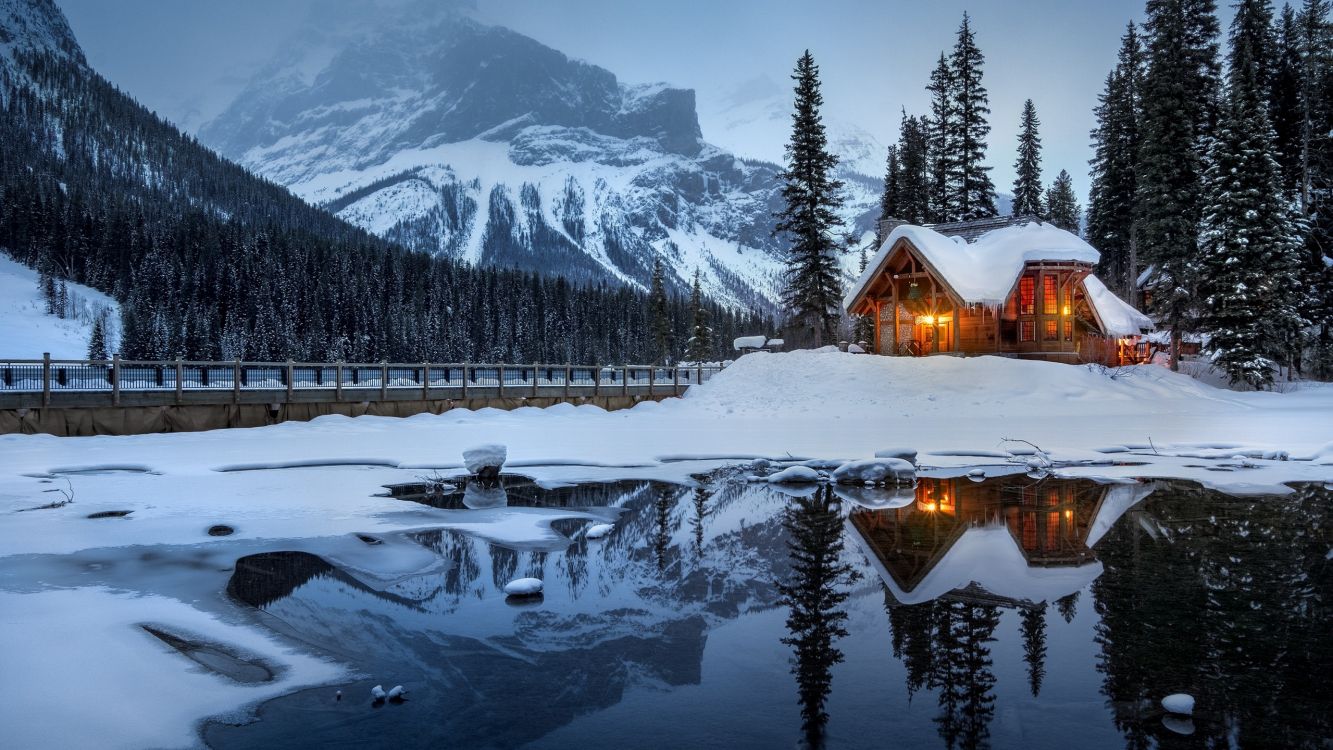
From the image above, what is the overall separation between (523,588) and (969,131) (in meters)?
47.6

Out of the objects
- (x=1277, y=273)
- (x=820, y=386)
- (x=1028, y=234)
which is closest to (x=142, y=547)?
(x=820, y=386)

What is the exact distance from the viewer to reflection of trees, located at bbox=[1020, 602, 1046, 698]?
17.7 ft

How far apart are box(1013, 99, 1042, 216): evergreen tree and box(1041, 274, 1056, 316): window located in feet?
79.3

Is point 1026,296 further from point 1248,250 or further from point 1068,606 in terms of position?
point 1068,606

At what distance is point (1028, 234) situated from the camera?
110 feet

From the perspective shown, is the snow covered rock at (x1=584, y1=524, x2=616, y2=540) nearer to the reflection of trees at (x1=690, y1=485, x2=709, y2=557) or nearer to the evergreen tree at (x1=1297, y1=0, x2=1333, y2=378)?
the reflection of trees at (x1=690, y1=485, x2=709, y2=557)

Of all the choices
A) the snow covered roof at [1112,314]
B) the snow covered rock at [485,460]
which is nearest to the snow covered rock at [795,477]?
the snow covered rock at [485,460]

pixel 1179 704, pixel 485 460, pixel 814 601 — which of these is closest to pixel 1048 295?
pixel 485 460

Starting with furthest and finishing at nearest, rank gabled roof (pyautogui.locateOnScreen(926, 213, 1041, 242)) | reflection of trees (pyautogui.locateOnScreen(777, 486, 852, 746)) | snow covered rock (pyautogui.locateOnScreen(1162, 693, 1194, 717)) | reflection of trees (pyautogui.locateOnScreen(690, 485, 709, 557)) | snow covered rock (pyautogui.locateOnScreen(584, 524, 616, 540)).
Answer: gabled roof (pyautogui.locateOnScreen(926, 213, 1041, 242)) < snow covered rock (pyautogui.locateOnScreen(584, 524, 616, 540)) < reflection of trees (pyautogui.locateOnScreen(690, 485, 709, 557)) < reflection of trees (pyautogui.locateOnScreen(777, 486, 852, 746)) < snow covered rock (pyautogui.locateOnScreen(1162, 693, 1194, 717))

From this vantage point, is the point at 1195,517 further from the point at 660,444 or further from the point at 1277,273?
the point at 1277,273

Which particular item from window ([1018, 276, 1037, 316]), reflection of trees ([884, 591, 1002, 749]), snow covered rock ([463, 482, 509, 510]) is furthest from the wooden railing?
reflection of trees ([884, 591, 1002, 749])

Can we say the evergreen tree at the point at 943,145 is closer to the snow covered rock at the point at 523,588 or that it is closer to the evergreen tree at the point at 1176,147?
the evergreen tree at the point at 1176,147

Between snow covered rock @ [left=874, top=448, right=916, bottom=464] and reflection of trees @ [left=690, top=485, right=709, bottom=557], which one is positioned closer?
reflection of trees @ [left=690, top=485, right=709, bottom=557]

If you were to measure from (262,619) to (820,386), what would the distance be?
79.5 feet
